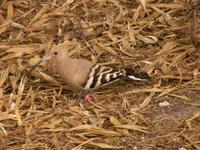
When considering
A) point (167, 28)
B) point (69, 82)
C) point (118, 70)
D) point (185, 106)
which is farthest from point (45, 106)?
point (167, 28)

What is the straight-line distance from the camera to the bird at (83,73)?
17.0 ft

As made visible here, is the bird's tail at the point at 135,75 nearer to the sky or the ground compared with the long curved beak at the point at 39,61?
nearer to the ground

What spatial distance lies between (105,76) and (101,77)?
0.12 ft

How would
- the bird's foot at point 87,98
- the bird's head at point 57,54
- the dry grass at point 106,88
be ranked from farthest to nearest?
the bird's head at point 57,54 → the bird's foot at point 87,98 → the dry grass at point 106,88

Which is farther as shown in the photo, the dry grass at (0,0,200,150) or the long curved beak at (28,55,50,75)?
the long curved beak at (28,55,50,75)

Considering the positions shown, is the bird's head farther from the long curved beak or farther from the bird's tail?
the bird's tail

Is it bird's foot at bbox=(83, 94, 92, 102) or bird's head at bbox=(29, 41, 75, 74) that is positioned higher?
bird's head at bbox=(29, 41, 75, 74)

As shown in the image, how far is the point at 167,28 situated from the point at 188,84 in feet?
3.28

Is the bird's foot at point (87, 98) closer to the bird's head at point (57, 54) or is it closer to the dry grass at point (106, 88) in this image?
the dry grass at point (106, 88)

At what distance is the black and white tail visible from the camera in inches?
204

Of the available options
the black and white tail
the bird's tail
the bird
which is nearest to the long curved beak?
the bird

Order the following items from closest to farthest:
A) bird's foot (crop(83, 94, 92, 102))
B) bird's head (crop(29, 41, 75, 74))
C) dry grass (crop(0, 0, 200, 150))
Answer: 1. dry grass (crop(0, 0, 200, 150))
2. bird's foot (crop(83, 94, 92, 102))
3. bird's head (crop(29, 41, 75, 74))

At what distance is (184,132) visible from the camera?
4.69 meters

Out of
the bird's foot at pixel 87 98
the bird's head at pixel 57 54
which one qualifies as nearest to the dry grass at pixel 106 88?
the bird's foot at pixel 87 98
